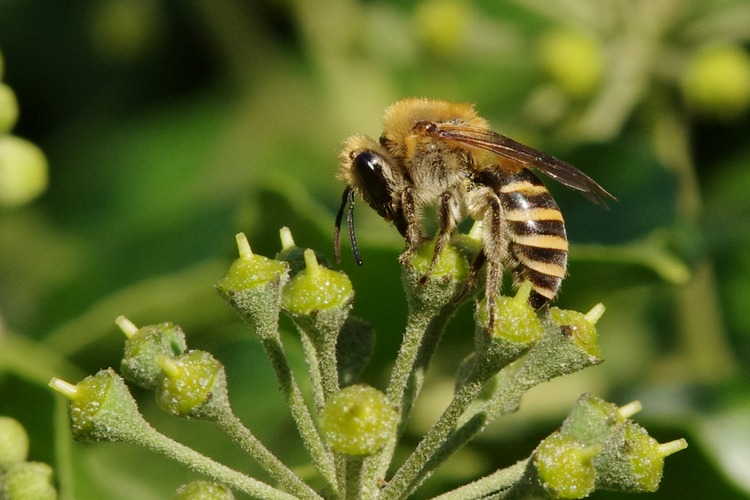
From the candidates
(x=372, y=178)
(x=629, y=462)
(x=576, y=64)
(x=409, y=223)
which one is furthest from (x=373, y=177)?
(x=576, y=64)

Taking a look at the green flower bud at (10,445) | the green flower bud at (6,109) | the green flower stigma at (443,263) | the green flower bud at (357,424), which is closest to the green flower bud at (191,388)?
the green flower bud at (357,424)

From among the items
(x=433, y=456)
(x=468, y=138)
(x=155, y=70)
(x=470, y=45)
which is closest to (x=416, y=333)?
(x=433, y=456)

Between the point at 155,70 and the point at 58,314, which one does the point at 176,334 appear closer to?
the point at 58,314

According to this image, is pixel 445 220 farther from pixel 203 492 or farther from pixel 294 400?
pixel 203 492

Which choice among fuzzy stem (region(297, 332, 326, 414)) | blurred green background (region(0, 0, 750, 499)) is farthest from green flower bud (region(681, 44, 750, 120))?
fuzzy stem (region(297, 332, 326, 414))

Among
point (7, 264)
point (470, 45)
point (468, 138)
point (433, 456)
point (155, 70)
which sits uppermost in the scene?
point (155, 70)

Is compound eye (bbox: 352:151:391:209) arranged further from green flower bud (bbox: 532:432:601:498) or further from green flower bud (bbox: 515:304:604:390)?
green flower bud (bbox: 532:432:601:498)
